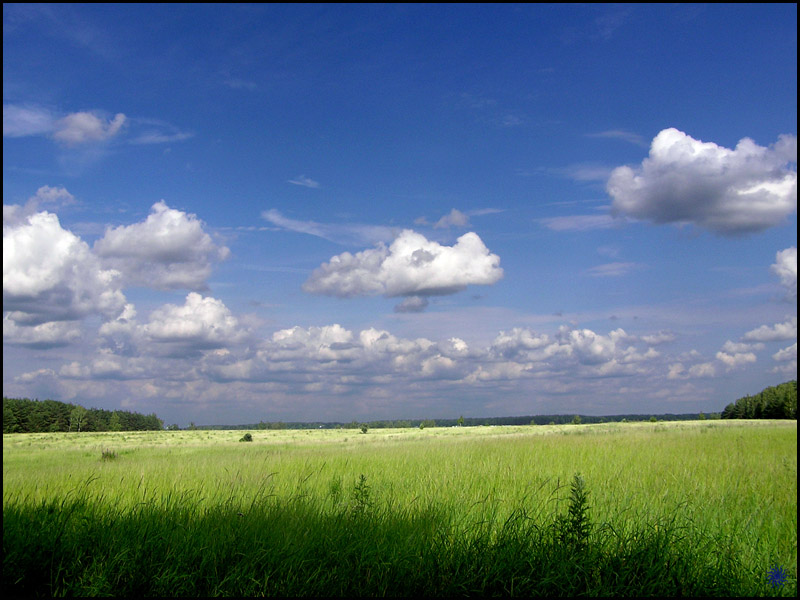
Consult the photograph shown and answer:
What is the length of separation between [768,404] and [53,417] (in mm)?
138575

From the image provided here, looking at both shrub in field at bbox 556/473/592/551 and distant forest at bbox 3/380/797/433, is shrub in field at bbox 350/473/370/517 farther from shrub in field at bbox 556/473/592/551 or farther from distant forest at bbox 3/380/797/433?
distant forest at bbox 3/380/797/433

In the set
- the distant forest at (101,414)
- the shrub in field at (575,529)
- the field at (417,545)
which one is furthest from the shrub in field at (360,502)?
the distant forest at (101,414)

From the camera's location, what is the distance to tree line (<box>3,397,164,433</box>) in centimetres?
10253

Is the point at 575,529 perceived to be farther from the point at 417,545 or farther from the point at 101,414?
the point at 101,414

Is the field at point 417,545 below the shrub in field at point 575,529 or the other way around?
below

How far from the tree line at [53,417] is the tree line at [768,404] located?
12228cm

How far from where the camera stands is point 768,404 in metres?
85.2

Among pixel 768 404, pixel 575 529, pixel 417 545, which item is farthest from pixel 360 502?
pixel 768 404

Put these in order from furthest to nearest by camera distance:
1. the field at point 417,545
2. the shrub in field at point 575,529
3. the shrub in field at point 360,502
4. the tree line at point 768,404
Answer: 1. the tree line at point 768,404
2. the shrub in field at point 360,502
3. the shrub in field at point 575,529
4. the field at point 417,545

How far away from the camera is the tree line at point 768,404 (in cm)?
7469

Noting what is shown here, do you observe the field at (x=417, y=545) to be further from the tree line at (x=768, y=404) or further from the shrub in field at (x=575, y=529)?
the tree line at (x=768, y=404)

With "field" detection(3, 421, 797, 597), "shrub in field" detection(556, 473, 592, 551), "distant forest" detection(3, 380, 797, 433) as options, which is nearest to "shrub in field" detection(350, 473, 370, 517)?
"field" detection(3, 421, 797, 597)

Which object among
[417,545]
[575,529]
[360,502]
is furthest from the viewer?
[360,502]

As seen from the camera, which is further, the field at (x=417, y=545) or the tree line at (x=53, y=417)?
the tree line at (x=53, y=417)
